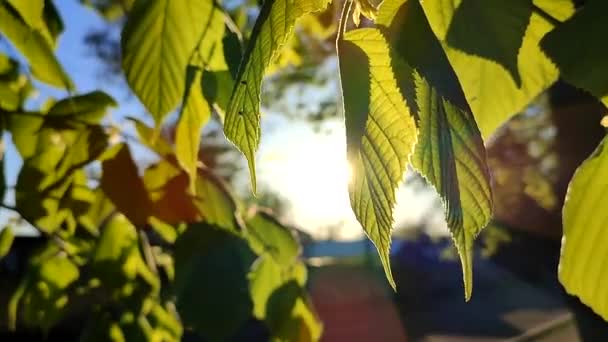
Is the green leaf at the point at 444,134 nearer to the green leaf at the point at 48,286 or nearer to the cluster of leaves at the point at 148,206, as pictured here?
the cluster of leaves at the point at 148,206

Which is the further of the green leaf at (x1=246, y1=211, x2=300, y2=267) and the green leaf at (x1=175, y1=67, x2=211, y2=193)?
the green leaf at (x1=246, y1=211, x2=300, y2=267)

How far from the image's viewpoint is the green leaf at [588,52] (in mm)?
244

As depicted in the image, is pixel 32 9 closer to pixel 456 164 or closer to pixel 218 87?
pixel 218 87

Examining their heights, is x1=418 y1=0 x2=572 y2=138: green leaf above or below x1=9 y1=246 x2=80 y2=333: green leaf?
above

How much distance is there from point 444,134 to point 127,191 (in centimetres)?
40

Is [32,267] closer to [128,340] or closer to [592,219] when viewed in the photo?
[128,340]

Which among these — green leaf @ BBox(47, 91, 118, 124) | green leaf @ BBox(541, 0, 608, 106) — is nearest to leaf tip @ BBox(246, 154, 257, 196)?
green leaf @ BBox(541, 0, 608, 106)

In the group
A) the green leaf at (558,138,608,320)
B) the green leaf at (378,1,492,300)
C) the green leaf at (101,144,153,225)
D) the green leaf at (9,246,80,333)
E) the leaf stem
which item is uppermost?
the leaf stem

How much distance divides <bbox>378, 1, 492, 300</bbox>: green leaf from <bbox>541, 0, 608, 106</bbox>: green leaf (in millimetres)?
60

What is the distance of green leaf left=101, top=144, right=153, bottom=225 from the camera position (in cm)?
57

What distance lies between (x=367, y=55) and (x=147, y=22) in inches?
10.1

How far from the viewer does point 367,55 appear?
23 centimetres

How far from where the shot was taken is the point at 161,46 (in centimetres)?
46

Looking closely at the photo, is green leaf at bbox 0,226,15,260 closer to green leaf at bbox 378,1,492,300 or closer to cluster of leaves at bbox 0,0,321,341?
cluster of leaves at bbox 0,0,321,341
